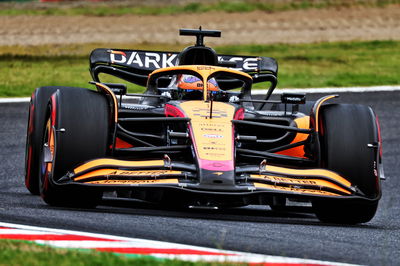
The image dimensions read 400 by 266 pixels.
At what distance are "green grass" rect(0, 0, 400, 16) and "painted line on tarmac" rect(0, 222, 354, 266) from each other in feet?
73.4

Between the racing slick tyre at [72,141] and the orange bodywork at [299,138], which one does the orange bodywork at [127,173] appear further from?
the orange bodywork at [299,138]

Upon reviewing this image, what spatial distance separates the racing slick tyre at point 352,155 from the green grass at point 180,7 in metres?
20.4

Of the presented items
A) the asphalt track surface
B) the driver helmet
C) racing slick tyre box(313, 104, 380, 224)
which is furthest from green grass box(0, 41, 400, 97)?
racing slick tyre box(313, 104, 380, 224)

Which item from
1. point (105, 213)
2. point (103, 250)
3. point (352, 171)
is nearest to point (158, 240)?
point (103, 250)

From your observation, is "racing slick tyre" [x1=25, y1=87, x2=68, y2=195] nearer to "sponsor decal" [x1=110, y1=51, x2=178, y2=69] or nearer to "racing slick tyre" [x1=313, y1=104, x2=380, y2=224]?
"sponsor decal" [x1=110, y1=51, x2=178, y2=69]

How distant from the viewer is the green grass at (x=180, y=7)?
92.7 feet

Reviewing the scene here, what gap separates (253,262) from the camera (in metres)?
5.24

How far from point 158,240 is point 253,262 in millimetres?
915

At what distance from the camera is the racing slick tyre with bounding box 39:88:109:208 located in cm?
765

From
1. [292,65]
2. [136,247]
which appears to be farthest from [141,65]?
[292,65]

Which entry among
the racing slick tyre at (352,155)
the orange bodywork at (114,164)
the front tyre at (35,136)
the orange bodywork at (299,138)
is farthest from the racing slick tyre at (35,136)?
the racing slick tyre at (352,155)

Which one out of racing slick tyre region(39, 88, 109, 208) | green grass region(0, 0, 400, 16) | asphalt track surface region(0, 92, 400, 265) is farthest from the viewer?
green grass region(0, 0, 400, 16)

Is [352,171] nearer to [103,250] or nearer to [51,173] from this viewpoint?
[51,173]

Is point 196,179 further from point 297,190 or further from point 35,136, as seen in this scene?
point 35,136
